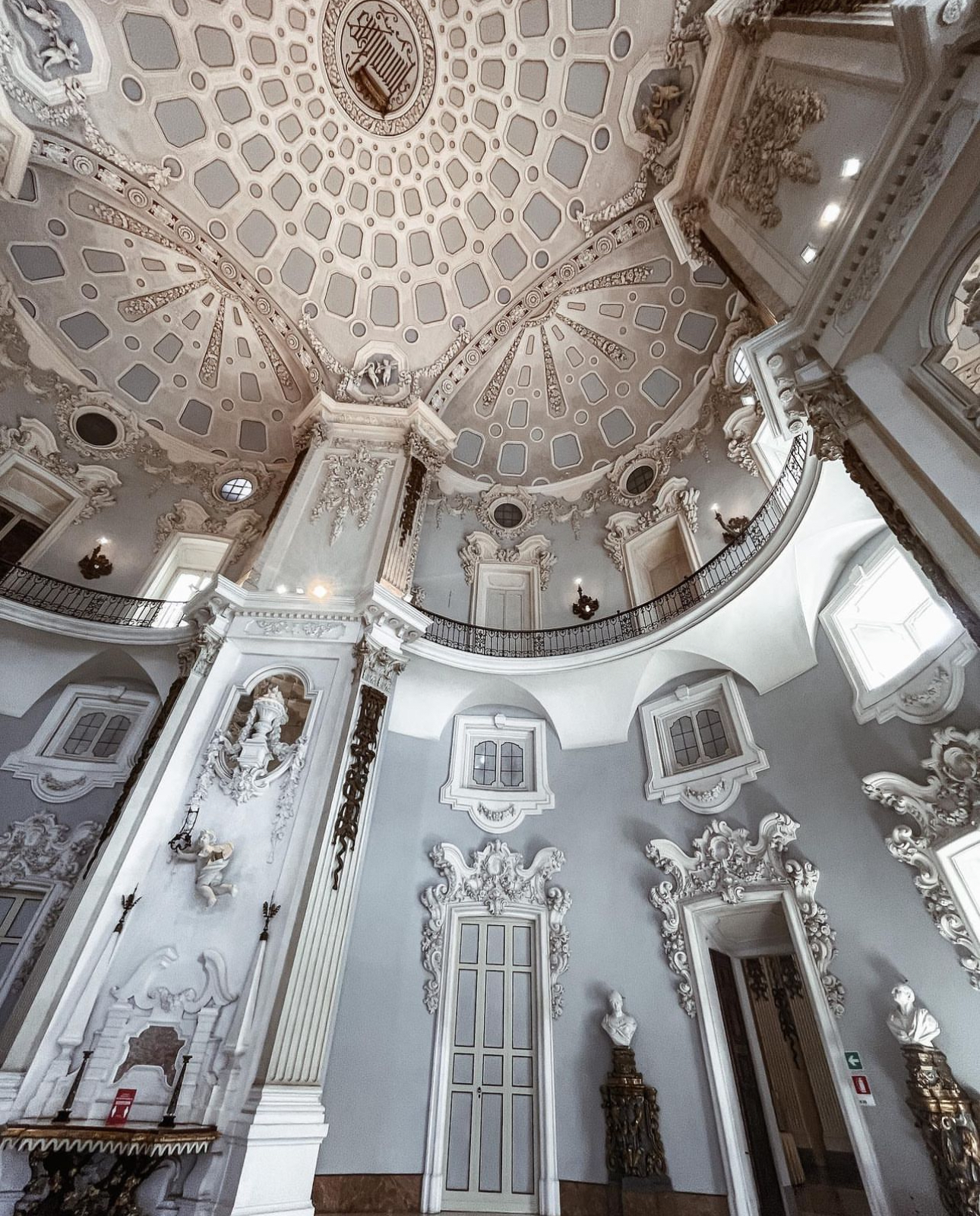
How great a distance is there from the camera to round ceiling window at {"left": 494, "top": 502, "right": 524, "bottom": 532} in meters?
14.5

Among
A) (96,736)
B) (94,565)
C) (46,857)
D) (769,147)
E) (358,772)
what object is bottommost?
(46,857)

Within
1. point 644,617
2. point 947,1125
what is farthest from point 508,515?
point 947,1125

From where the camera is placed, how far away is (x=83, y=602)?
1079cm

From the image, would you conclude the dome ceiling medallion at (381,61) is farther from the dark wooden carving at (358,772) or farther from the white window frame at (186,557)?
the dark wooden carving at (358,772)

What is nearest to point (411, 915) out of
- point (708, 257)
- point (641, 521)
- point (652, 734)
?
point (652, 734)

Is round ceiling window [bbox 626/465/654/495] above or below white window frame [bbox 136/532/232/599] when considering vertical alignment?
above

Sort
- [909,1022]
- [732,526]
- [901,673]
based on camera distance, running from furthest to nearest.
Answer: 1. [732,526]
2. [901,673]
3. [909,1022]

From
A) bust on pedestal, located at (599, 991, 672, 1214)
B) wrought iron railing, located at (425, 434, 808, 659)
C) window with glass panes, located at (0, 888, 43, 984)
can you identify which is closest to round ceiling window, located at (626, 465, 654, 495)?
wrought iron railing, located at (425, 434, 808, 659)

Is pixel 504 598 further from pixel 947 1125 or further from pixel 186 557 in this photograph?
pixel 947 1125

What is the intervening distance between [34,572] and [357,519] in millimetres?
5933

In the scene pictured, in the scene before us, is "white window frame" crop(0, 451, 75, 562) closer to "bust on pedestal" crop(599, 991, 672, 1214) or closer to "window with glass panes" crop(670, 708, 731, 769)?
"window with glass panes" crop(670, 708, 731, 769)

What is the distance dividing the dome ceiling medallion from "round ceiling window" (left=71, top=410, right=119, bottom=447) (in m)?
8.86

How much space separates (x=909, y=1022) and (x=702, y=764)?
380cm

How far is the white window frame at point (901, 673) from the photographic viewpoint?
627 cm
